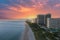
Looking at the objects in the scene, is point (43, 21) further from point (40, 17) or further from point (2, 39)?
point (2, 39)

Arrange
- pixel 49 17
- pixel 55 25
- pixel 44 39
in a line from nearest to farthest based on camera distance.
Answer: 1. pixel 44 39
2. pixel 55 25
3. pixel 49 17

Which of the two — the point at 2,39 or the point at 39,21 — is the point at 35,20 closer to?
the point at 39,21

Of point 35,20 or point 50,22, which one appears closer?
point 50,22

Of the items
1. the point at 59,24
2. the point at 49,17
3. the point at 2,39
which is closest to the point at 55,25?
the point at 59,24

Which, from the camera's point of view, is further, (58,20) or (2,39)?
(58,20)

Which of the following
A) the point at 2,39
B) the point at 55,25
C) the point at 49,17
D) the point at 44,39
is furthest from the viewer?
the point at 49,17

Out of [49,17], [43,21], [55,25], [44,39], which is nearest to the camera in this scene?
[44,39]

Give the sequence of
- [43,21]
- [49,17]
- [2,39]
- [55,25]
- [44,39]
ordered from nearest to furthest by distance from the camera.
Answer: [44,39] → [2,39] → [55,25] → [49,17] → [43,21]

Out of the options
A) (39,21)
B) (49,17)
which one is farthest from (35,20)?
(49,17)
